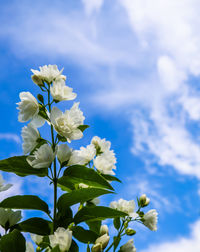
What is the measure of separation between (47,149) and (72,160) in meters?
0.14

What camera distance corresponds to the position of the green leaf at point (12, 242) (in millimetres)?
1127

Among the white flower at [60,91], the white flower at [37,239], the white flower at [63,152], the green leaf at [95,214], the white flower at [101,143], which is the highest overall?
the white flower at [101,143]

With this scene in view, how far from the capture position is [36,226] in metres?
1.25

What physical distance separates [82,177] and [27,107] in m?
0.36

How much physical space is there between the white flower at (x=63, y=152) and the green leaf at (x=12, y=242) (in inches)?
12.6

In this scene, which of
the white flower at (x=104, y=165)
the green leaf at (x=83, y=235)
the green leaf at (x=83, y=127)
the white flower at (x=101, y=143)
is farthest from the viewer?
the white flower at (x=101, y=143)

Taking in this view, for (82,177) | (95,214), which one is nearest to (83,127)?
(82,177)

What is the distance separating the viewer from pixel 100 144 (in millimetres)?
1703

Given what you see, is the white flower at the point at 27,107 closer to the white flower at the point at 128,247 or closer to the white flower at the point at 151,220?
the white flower at the point at 128,247

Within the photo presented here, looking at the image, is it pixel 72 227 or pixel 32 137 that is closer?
pixel 72 227

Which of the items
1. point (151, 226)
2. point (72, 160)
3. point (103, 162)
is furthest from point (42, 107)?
point (151, 226)

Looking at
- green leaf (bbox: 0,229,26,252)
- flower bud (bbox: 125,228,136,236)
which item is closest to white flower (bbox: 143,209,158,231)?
flower bud (bbox: 125,228,136,236)

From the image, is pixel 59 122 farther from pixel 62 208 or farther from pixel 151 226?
pixel 151 226

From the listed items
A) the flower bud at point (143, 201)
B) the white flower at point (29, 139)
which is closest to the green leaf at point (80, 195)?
the white flower at point (29, 139)
